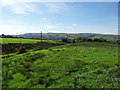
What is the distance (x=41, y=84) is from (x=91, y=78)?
6.46 m

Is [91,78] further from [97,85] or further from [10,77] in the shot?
[10,77]

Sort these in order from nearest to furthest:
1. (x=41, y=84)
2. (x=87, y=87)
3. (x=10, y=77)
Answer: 1. (x=87, y=87)
2. (x=41, y=84)
3. (x=10, y=77)

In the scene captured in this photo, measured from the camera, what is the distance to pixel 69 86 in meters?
13.0

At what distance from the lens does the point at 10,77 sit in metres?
16.1

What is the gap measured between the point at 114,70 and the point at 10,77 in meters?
15.4

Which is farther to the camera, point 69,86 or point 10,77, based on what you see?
point 10,77

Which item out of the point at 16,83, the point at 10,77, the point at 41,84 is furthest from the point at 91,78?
the point at 10,77

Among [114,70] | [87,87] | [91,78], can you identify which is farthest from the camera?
[114,70]

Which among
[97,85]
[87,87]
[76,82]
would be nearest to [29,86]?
[76,82]

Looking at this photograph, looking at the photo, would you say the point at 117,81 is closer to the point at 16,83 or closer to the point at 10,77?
the point at 16,83

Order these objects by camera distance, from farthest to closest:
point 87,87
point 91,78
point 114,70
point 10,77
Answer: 1. point 114,70
2. point 10,77
3. point 91,78
4. point 87,87

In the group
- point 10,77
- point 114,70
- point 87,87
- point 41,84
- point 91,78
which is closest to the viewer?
point 87,87

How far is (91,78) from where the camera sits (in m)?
15.1

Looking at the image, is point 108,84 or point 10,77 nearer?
point 108,84
